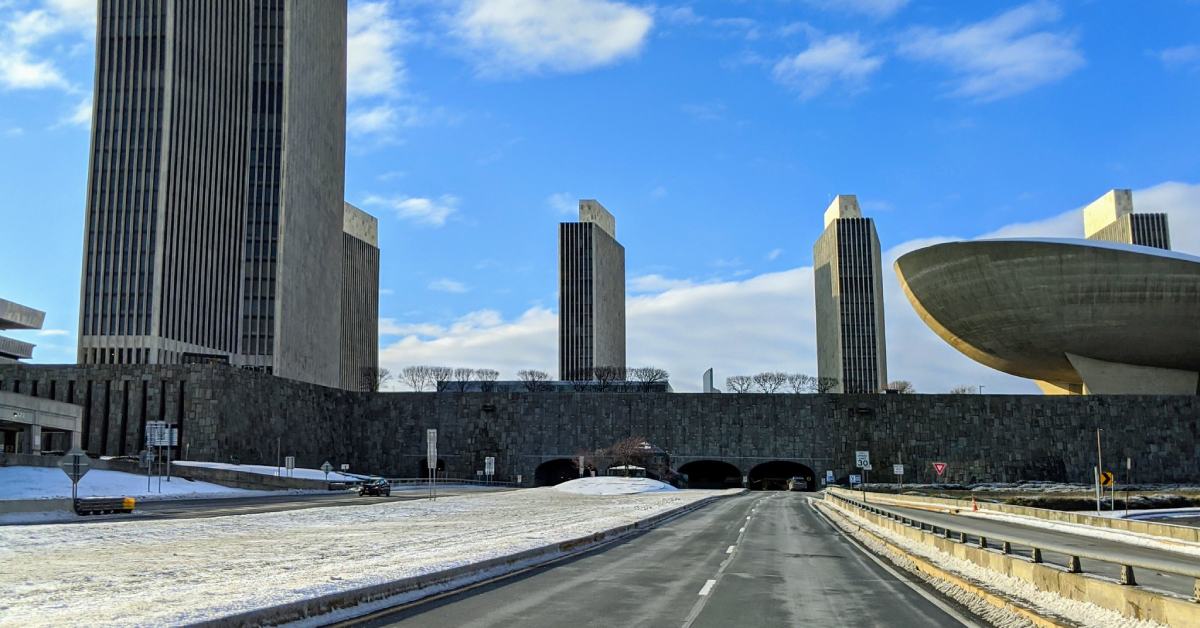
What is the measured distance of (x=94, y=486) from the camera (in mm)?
55031

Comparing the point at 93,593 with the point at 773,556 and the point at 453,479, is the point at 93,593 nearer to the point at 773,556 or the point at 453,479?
the point at 773,556

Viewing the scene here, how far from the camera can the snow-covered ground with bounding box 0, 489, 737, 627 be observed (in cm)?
1191

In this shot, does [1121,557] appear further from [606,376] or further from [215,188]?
[606,376]

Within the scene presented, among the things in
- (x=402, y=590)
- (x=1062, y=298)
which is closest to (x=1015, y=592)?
(x=402, y=590)

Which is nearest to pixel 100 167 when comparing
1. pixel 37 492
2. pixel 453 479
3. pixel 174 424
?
pixel 174 424

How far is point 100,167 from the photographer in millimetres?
121250

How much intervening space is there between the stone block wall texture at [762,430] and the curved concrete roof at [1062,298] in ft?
21.1

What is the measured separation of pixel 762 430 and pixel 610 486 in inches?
1686

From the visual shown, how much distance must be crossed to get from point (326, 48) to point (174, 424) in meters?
78.3

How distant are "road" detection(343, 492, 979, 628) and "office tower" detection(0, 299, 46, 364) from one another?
4682 inches

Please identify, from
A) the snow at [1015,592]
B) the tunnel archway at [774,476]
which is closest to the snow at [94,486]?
the snow at [1015,592]

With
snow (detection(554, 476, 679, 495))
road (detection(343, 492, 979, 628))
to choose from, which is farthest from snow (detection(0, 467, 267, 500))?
road (detection(343, 492, 979, 628))

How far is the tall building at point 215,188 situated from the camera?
121 m

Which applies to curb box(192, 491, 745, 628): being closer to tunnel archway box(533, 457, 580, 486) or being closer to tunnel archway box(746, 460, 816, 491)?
tunnel archway box(533, 457, 580, 486)
